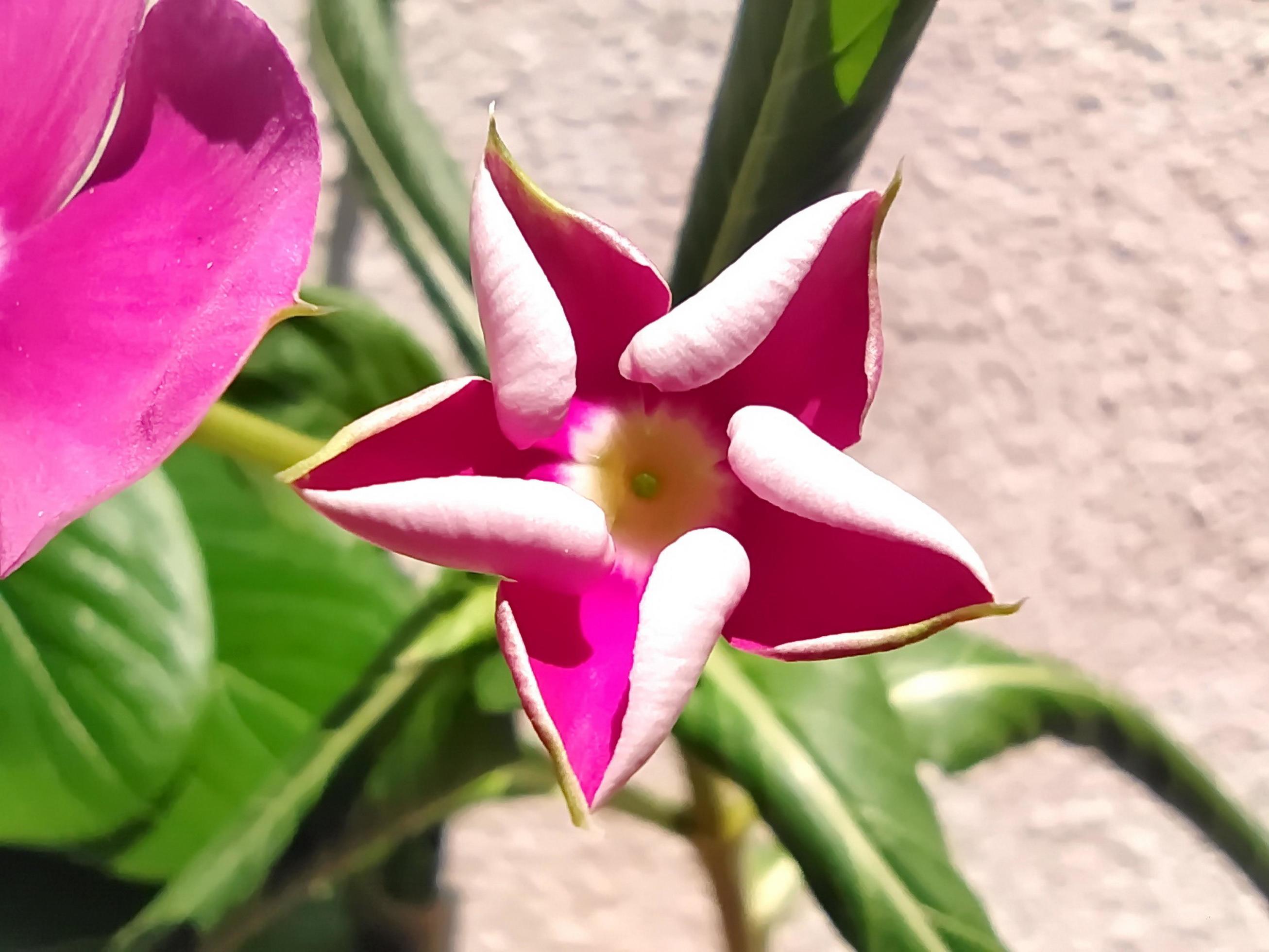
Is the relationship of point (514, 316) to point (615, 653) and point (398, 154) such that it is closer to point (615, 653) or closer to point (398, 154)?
point (615, 653)

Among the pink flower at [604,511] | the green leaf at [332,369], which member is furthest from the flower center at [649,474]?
the green leaf at [332,369]

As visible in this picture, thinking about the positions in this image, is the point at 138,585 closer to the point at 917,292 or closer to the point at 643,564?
the point at 643,564

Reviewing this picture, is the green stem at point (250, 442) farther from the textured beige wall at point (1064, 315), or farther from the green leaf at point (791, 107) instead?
the textured beige wall at point (1064, 315)

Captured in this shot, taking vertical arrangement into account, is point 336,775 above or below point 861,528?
below

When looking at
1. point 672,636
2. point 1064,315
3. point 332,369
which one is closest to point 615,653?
point 672,636

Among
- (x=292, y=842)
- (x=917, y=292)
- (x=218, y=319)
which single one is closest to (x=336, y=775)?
(x=292, y=842)

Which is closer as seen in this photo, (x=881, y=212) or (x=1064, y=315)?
(x=881, y=212)
